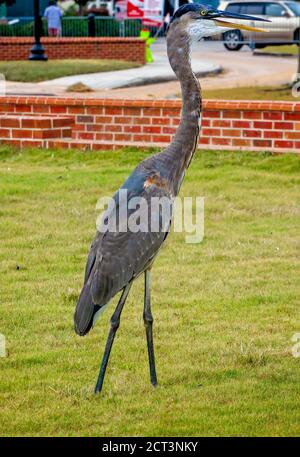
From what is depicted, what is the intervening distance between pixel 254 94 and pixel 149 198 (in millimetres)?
15322

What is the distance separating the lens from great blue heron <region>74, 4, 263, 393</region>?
5.82 meters

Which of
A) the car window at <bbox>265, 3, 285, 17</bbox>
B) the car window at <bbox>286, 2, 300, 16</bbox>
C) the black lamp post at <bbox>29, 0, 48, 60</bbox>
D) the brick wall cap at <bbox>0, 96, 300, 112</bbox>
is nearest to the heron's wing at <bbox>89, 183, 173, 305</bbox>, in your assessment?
the brick wall cap at <bbox>0, 96, 300, 112</bbox>

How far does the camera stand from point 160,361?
21.4 feet

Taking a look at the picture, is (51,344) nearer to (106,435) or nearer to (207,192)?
(106,435)

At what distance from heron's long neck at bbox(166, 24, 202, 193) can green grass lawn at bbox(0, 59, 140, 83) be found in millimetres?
19901

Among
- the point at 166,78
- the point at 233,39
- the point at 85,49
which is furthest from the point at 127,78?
the point at 233,39

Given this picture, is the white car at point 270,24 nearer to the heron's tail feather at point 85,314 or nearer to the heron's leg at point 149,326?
the heron's leg at point 149,326

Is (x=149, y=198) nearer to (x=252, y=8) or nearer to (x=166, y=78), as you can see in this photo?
(x=166, y=78)

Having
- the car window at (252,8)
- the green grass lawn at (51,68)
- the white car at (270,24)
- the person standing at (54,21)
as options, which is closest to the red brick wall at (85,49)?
the green grass lawn at (51,68)

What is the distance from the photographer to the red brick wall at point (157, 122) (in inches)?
485

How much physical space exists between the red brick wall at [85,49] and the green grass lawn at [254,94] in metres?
10.8

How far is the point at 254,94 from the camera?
20.8 metres

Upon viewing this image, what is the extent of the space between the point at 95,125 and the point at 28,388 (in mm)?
7639
